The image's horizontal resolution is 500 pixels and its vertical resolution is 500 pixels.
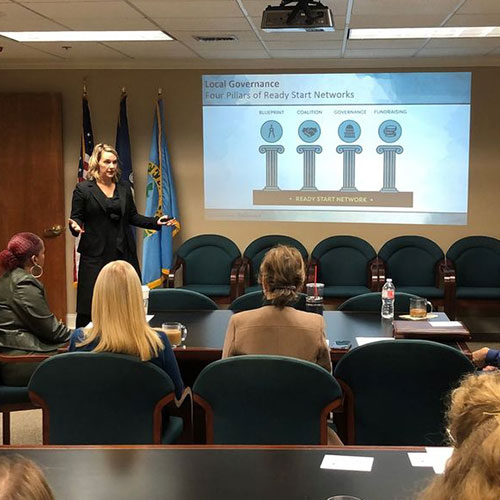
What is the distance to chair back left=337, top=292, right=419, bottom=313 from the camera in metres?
4.54

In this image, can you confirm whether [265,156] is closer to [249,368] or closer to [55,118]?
[55,118]

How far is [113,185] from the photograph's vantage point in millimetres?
5637

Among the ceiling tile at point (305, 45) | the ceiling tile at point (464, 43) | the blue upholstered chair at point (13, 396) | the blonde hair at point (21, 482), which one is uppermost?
the ceiling tile at point (305, 45)

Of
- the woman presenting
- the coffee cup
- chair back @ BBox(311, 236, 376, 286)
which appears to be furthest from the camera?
chair back @ BBox(311, 236, 376, 286)

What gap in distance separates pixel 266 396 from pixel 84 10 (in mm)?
3188

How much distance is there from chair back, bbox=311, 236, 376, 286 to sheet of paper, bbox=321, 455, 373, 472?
495cm

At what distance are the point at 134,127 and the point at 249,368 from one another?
17.2 ft

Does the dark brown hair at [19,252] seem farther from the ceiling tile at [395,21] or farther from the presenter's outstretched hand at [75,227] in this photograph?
the ceiling tile at [395,21]

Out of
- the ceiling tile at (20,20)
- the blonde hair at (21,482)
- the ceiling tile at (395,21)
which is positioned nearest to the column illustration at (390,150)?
the ceiling tile at (395,21)

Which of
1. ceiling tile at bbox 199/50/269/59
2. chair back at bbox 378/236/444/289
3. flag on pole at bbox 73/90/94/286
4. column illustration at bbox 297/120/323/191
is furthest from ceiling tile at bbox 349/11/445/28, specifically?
flag on pole at bbox 73/90/94/286

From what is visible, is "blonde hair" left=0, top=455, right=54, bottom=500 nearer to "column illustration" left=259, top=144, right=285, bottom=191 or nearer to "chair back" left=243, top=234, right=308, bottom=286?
"chair back" left=243, top=234, right=308, bottom=286

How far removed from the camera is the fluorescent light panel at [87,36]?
5824 millimetres

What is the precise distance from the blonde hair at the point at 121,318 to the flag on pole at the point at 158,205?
4.19 m

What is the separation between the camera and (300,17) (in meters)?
4.32
